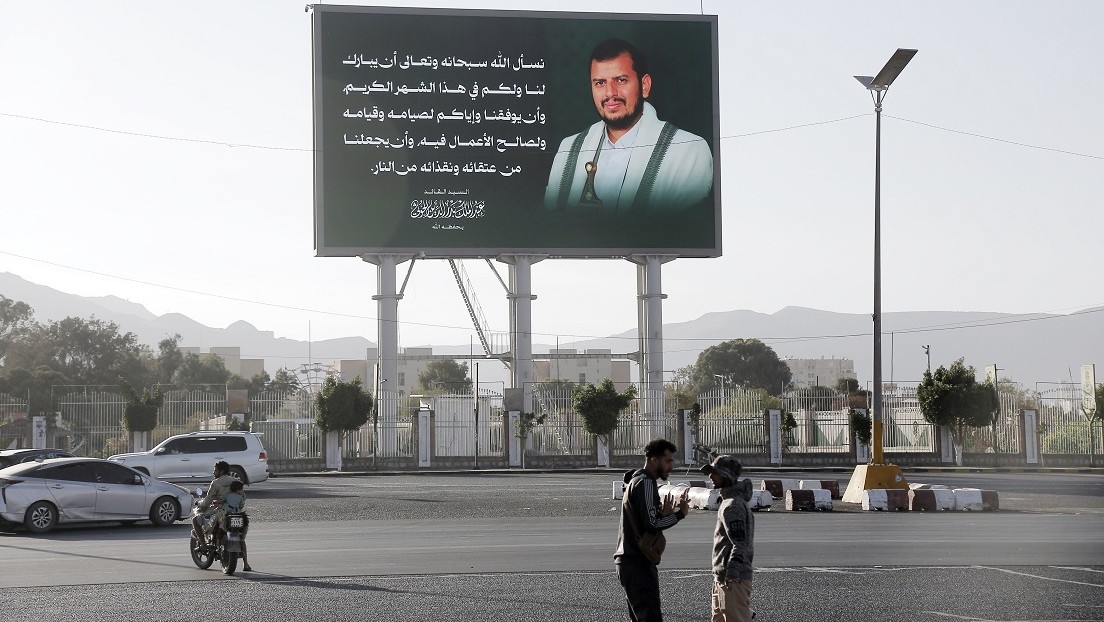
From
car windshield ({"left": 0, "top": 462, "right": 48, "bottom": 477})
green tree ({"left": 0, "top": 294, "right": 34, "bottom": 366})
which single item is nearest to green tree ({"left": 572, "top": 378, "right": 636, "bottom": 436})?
car windshield ({"left": 0, "top": 462, "right": 48, "bottom": 477})

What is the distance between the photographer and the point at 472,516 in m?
23.7

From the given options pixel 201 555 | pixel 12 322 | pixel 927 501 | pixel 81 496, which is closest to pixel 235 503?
pixel 201 555

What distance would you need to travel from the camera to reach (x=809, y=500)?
80.3ft

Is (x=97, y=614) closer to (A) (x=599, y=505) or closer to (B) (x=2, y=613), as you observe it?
(B) (x=2, y=613)

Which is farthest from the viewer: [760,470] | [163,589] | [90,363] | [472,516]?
[90,363]

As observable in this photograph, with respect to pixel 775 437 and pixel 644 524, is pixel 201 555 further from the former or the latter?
pixel 775 437

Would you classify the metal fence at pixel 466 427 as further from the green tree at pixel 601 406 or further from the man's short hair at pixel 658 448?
the man's short hair at pixel 658 448

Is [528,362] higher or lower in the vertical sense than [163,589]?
higher

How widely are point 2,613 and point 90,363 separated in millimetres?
95214

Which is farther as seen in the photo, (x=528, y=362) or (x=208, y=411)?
(x=528, y=362)

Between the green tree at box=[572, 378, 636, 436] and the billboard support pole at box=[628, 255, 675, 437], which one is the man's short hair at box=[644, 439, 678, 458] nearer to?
the green tree at box=[572, 378, 636, 436]

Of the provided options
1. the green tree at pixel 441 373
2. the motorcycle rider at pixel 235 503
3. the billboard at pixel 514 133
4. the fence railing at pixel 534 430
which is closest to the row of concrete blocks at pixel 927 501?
the motorcycle rider at pixel 235 503

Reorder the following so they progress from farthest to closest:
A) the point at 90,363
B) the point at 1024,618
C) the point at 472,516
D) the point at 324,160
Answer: the point at 90,363, the point at 324,160, the point at 472,516, the point at 1024,618

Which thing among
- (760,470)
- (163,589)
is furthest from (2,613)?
(760,470)
